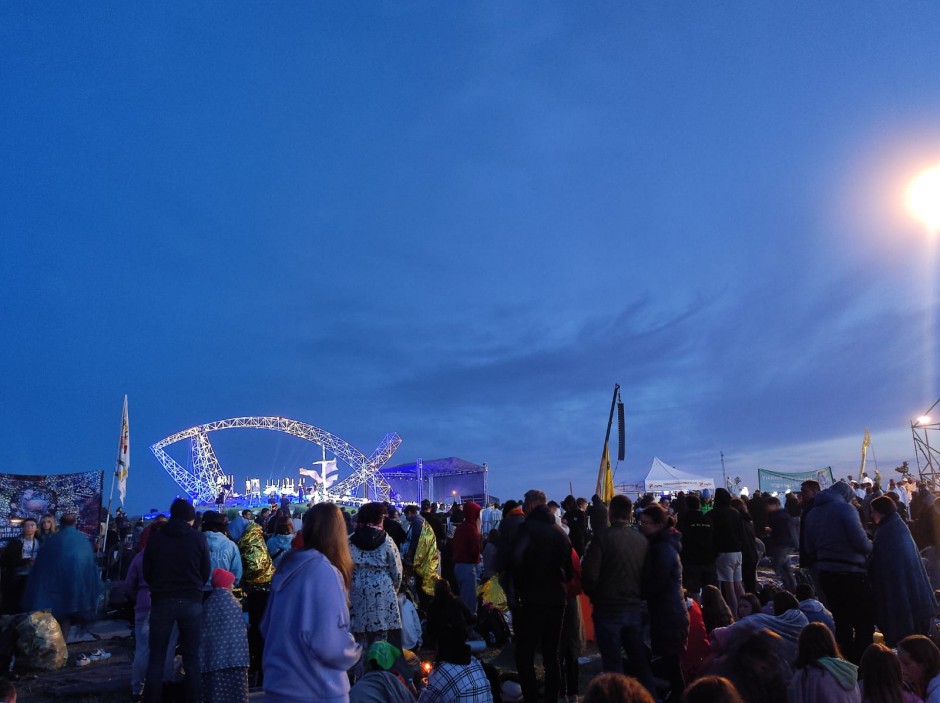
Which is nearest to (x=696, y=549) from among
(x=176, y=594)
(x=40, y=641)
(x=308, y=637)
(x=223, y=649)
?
(x=223, y=649)

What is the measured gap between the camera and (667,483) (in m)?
28.4

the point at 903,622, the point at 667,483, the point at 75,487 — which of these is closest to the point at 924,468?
the point at 667,483

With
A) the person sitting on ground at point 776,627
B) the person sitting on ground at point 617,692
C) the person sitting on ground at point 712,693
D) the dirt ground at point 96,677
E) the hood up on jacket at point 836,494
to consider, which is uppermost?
the hood up on jacket at point 836,494

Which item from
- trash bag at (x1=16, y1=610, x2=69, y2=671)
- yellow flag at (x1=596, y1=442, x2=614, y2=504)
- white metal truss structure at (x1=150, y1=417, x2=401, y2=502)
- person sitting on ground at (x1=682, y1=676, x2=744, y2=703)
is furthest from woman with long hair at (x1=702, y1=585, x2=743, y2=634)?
white metal truss structure at (x1=150, y1=417, x2=401, y2=502)

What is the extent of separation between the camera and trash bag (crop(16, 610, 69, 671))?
8.12 meters

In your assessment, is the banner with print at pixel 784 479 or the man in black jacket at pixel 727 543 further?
the banner with print at pixel 784 479

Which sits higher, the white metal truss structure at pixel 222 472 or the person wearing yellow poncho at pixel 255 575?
the white metal truss structure at pixel 222 472

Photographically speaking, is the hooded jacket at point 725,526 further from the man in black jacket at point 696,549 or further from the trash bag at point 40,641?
the trash bag at point 40,641

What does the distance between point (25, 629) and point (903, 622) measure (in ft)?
31.8

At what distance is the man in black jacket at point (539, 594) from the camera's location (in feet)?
18.2

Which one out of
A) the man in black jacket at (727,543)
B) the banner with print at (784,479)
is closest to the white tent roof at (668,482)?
the banner with print at (784,479)

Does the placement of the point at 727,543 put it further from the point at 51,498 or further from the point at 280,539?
the point at 51,498

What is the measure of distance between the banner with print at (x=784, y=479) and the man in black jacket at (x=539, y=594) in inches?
808

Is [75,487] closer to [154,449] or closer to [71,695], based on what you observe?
[71,695]
